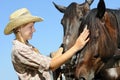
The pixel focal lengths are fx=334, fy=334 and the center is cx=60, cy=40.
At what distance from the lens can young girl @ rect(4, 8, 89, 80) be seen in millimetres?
3059

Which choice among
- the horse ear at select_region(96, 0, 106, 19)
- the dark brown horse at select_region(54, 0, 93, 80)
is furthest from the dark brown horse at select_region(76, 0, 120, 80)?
the dark brown horse at select_region(54, 0, 93, 80)

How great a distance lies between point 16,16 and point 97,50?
231cm

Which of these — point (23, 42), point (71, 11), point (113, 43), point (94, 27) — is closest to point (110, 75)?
point (113, 43)

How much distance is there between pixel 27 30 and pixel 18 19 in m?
0.14

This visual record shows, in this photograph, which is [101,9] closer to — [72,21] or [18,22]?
[72,21]

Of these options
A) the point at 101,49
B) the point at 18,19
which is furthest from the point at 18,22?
the point at 101,49

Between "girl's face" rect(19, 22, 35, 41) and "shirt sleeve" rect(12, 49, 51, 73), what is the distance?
176mm

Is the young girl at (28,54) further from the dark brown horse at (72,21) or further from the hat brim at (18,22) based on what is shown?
the dark brown horse at (72,21)

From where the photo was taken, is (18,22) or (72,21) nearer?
(18,22)

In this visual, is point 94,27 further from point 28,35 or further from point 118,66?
point 28,35

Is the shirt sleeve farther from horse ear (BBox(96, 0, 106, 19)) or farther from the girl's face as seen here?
horse ear (BBox(96, 0, 106, 19))

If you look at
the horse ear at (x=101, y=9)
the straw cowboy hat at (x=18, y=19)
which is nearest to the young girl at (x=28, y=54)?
the straw cowboy hat at (x=18, y=19)

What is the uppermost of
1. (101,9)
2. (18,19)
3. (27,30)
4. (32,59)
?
(101,9)

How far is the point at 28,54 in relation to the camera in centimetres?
310
